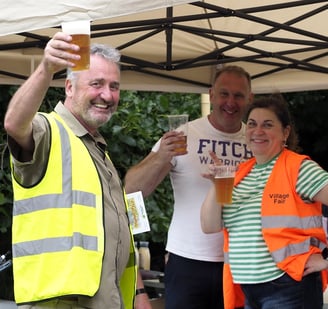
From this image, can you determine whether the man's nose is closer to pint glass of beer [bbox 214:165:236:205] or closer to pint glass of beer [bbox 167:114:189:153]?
pint glass of beer [bbox 214:165:236:205]

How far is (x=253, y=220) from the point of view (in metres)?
3.86

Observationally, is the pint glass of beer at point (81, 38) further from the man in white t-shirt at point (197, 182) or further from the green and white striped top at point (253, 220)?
the man in white t-shirt at point (197, 182)

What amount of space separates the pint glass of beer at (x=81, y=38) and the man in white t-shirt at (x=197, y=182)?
1.75m

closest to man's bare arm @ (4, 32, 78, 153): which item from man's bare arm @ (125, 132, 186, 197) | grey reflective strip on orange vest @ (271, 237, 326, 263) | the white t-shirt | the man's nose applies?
the man's nose

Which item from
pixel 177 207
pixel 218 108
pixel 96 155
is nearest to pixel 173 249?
pixel 177 207

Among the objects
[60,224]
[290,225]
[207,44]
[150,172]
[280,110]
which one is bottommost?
[290,225]

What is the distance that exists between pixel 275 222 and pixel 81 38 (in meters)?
1.62

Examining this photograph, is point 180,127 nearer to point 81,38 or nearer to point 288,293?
point 288,293

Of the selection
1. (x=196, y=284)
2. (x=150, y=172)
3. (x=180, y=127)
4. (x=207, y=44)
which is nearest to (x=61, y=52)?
(x=180, y=127)

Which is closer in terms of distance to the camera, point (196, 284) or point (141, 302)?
point (141, 302)

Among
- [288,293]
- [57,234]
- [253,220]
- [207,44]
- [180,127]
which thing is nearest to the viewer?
[57,234]

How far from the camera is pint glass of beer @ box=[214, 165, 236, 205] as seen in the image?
148 inches

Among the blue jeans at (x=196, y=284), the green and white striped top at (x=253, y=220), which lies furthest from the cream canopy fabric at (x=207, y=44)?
the blue jeans at (x=196, y=284)

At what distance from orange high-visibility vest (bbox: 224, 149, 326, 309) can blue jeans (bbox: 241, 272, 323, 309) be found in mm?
50
